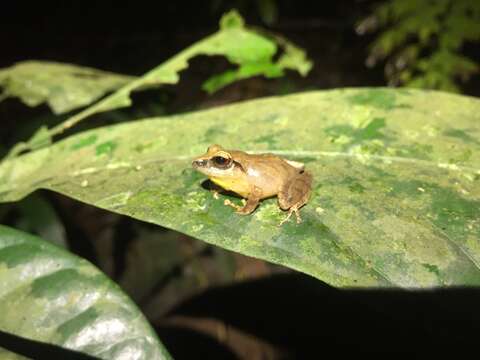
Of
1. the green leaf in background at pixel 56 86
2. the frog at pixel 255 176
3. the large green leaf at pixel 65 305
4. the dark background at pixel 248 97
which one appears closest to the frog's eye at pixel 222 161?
the frog at pixel 255 176

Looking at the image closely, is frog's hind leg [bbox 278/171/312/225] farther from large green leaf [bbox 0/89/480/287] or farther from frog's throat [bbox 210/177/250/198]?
frog's throat [bbox 210/177/250/198]

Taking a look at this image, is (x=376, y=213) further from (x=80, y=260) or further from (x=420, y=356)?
(x=420, y=356)

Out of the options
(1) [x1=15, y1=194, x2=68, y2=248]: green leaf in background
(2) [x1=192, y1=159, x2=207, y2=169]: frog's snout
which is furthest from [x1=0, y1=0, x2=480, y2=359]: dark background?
(2) [x1=192, y1=159, x2=207, y2=169]: frog's snout

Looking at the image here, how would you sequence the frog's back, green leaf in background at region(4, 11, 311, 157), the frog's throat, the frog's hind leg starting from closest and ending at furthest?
the frog's hind leg < the frog's back < the frog's throat < green leaf in background at region(4, 11, 311, 157)

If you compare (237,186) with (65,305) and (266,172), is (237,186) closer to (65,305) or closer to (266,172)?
(266,172)

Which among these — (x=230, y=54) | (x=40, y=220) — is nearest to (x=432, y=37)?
(x=230, y=54)

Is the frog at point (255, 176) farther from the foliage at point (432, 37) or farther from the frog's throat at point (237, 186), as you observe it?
the foliage at point (432, 37)

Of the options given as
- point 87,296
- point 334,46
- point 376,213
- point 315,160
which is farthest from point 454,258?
point 334,46
